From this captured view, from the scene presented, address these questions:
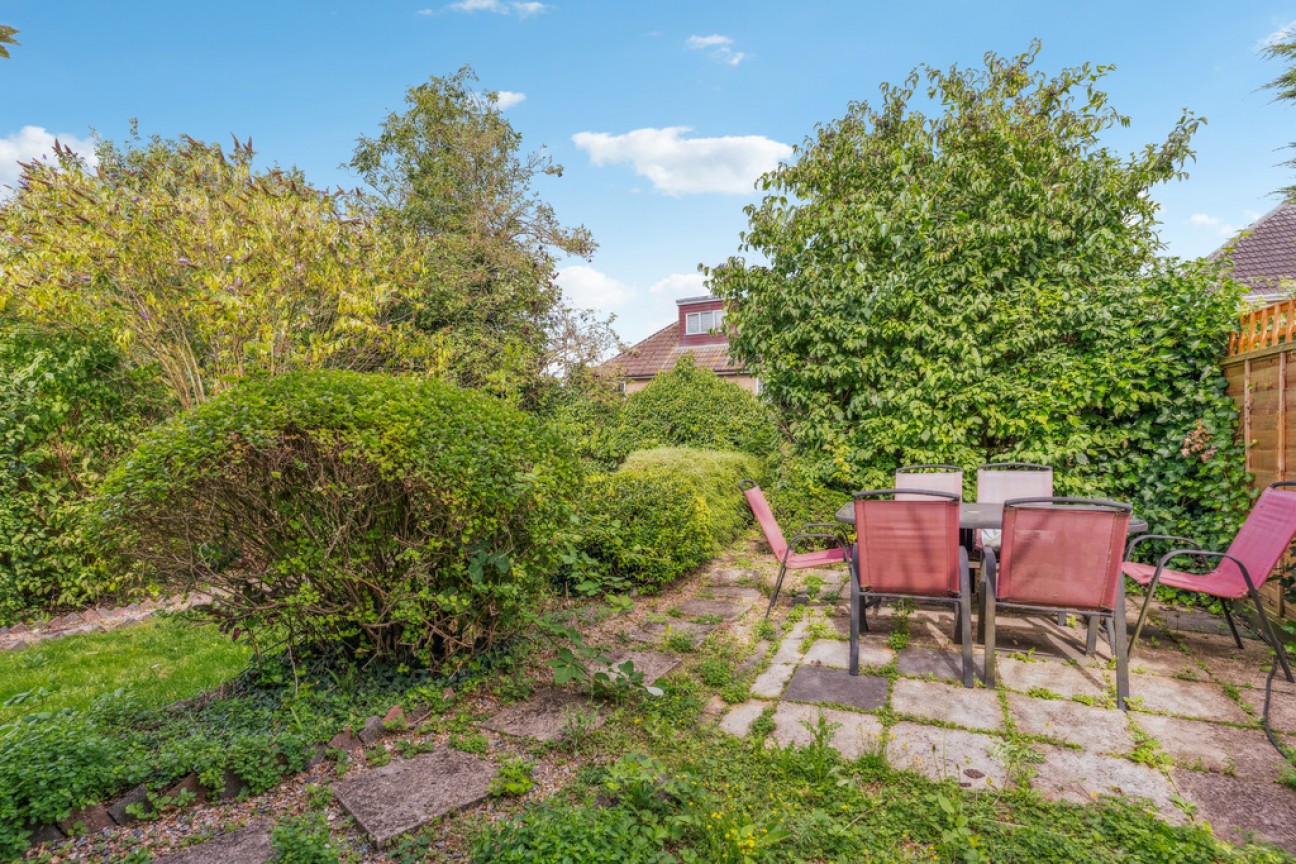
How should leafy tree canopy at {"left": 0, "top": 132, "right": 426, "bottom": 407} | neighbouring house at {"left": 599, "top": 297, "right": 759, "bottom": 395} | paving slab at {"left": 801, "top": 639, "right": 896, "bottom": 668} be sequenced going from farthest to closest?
neighbouring house at {"left": 599, "top": 297, "right": 759, "bottom": 395} → leafy tree canopy at {"left": 0, "top": 132, "right": 426, "bottom": 407} → paving slab at {"left": 801, "top": 639, "right": 896, "bottom": 668}

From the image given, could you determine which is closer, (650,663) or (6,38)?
(6,38)

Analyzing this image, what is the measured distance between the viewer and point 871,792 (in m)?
2.36

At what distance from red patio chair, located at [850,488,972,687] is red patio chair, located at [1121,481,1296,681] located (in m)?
0.85

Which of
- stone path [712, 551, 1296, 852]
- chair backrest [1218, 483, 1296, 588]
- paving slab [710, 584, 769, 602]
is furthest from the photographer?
paving slab [710, 584, 769, 602]

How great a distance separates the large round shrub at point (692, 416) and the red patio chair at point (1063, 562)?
6399mm

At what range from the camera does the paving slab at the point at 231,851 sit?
192 centimetres

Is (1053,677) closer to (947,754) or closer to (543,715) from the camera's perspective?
(947,754)

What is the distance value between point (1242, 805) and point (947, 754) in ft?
3.12

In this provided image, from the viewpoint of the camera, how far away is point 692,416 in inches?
405

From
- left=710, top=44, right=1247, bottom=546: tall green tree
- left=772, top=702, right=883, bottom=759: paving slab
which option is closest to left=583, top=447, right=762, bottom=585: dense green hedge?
left=710, top=44, right=1247, bottom=546: tall green tree

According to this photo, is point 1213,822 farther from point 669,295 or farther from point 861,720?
point 669,295

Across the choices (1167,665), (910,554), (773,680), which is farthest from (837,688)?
(1167,665)

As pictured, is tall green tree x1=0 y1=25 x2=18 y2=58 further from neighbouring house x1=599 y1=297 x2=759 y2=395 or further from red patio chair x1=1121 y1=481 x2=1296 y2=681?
neighbouring house x1=599 y1=297 x2=759 y2=395

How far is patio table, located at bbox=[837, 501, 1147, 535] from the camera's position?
3943 mm
